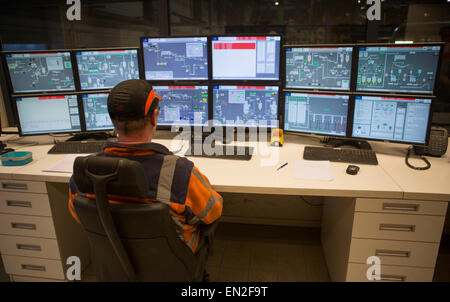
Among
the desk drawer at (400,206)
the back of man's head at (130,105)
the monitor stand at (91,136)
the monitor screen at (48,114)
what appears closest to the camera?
the back of man's head at (130,105)

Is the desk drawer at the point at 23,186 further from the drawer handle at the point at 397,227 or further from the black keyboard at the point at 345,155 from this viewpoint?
the drawer handle at the point at 397,227

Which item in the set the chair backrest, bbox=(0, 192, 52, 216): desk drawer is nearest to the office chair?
the chair backrest

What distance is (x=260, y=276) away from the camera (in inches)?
79.3

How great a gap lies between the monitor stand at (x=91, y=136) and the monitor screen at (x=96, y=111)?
95 mm

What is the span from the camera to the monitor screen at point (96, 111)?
212 centimetres

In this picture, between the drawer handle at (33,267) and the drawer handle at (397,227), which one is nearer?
the drawer handle at (397,227)

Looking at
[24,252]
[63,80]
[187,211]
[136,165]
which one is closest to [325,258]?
[187,211]

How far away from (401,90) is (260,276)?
1.44 metres

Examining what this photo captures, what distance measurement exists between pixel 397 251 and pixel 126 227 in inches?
51.7

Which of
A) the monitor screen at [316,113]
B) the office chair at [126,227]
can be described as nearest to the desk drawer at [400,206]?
the monitor screen at [316,113]

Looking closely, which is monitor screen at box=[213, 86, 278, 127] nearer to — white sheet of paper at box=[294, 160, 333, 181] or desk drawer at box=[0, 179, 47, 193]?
white sheet of paper at box=[294, 160, 333, 181]

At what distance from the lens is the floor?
79.5 inches

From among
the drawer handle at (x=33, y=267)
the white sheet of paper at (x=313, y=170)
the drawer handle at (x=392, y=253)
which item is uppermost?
the white sheet of paper at (x=313, y=170)
